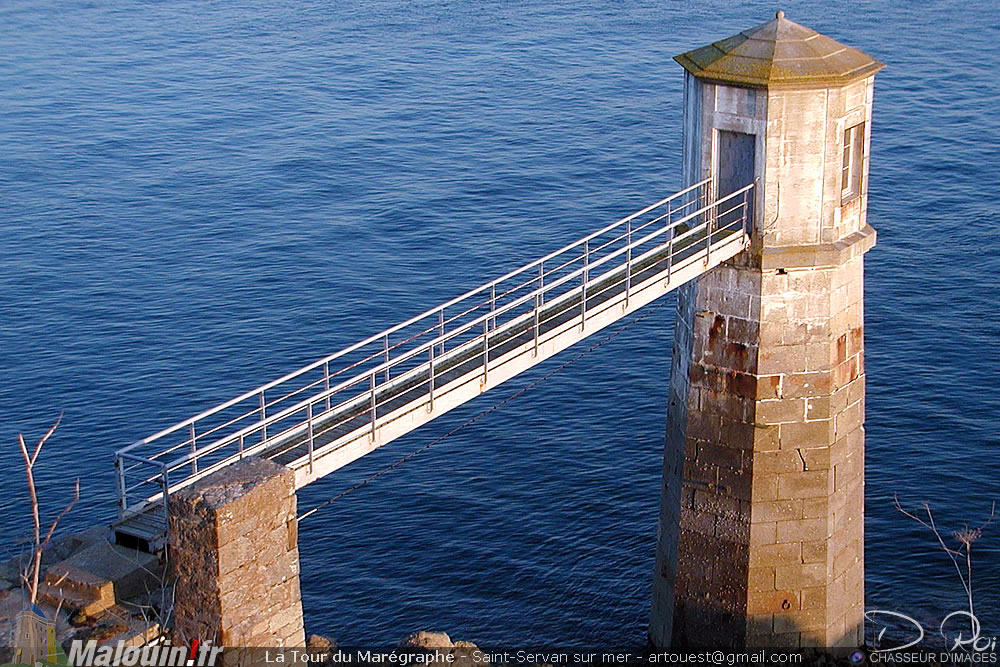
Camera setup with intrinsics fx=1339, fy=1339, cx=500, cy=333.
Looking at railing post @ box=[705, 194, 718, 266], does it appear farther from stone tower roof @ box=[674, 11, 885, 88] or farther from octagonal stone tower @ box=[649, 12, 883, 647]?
stone tower roof @ box=[674, 11, 885, 88]

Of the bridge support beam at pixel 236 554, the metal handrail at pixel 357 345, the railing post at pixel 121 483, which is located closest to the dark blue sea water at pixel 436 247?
the metal handrail at pixel 357 345

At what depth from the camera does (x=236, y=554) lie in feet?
66.0

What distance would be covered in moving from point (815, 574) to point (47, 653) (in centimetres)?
1553

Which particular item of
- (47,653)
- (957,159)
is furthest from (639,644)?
(957,159)

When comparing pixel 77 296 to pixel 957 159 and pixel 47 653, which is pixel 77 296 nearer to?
pixel 47 653

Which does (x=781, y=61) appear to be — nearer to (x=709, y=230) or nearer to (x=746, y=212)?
(x=746, y=212)

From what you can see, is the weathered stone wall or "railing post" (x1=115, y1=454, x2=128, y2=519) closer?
"railing post" (x1=115, y1=454, x2=128, y2=519)

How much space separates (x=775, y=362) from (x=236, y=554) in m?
11.8

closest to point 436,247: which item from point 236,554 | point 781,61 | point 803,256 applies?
point 803,256

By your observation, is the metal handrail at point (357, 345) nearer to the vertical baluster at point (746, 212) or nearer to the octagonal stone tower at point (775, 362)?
the vertical baluster at point (746, 212)

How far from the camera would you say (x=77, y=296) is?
5184 centimetres
